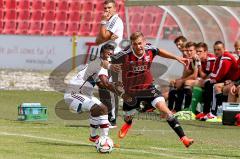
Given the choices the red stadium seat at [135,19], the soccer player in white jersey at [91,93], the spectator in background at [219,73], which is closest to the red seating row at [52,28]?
the red stadium seat at [135,19]

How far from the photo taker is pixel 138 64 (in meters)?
13.4

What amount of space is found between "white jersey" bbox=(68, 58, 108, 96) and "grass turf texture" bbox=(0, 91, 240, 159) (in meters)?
0.77

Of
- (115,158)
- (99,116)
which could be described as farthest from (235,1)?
(115,158)

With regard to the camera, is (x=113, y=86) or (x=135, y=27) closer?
(x=113, y=86)

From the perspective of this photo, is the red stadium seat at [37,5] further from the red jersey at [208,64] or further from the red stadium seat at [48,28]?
the red jersey at [208,64]

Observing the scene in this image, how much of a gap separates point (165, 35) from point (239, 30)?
8.20m

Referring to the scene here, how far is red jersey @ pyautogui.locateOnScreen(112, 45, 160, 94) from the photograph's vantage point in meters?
13.4

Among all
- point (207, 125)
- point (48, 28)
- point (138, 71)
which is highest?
point (138, 71)

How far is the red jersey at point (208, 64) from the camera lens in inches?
761

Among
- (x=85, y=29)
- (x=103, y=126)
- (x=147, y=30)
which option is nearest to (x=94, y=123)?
(x=103, y=126)

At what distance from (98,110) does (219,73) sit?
21.3 ft

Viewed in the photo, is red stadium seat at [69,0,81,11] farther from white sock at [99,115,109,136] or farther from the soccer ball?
the soccer ball

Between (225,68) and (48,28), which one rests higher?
(225,68)

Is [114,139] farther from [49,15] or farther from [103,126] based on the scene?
[49,15]
